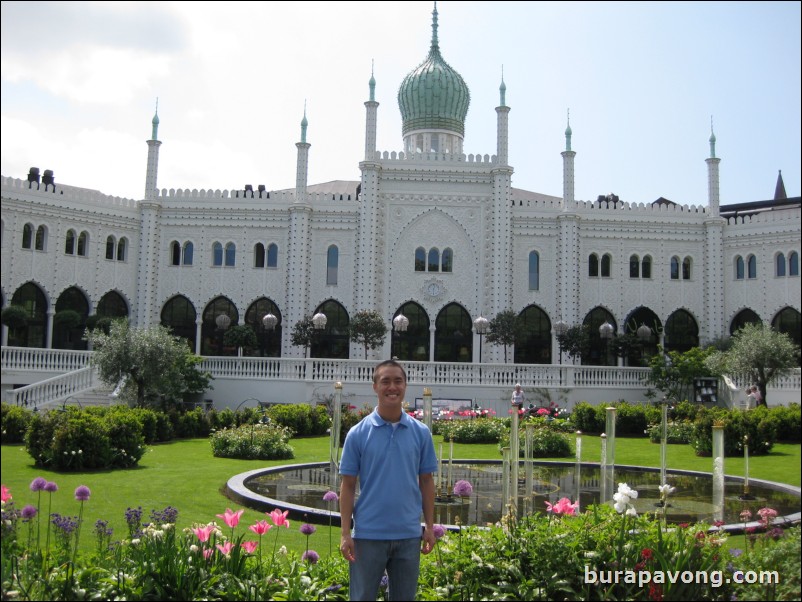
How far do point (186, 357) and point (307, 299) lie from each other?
14.3 m

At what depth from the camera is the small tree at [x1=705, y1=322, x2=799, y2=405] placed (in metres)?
29.0

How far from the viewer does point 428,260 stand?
40.4 m

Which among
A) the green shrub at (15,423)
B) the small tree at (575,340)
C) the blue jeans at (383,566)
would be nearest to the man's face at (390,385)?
the blue jeans at (383,566)

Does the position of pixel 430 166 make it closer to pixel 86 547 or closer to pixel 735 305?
pixel 735 305

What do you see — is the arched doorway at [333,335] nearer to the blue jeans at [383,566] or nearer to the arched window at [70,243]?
the arched window at [70,243]

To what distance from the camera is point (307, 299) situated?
40.3 meters

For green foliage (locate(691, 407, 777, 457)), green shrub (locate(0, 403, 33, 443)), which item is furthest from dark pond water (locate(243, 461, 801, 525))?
green shrub (locate(0, 403, 33, 443))

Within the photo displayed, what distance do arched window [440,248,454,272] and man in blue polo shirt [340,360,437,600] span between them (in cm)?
3496

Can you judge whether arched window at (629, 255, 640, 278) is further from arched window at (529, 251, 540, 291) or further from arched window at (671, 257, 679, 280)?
arched window at (529, 251, 540, 291)

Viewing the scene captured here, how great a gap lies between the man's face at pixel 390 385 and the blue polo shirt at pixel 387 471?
17 centimetres

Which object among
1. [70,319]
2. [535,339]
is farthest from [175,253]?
[535,339]

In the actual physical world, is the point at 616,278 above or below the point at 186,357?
above

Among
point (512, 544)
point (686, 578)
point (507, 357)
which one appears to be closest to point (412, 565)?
point (512, 544)

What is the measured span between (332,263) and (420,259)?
472 cm
